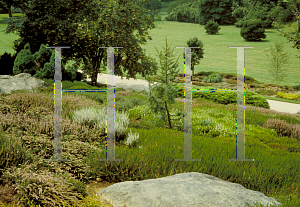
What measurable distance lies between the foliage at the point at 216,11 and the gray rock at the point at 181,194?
38.0 m

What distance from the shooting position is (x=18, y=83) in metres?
8.95

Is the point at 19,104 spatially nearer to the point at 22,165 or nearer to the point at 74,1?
the point at 22,165

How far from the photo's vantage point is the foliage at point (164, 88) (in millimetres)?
5348

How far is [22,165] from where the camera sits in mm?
2801

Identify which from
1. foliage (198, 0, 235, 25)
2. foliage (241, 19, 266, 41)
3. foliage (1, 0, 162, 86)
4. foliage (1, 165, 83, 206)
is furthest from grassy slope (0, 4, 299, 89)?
foliage (1, 165, 83, 206)

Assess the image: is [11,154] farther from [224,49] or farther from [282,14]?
[282,14]

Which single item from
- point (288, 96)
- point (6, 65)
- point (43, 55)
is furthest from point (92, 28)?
point (288, 96)

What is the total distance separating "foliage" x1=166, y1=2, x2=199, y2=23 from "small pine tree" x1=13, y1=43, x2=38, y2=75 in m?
33.0

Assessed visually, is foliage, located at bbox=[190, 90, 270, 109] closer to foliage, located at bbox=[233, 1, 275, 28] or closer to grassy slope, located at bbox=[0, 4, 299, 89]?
grassy slope, located at bbox=[0, 4, 299, 89]

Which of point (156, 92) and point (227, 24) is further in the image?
point (227, 24)

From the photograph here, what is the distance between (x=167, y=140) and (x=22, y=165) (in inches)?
94.2

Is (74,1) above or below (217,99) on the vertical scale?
above

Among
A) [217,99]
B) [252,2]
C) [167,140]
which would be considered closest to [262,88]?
[217,99]

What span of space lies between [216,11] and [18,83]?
110 feet
